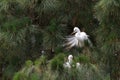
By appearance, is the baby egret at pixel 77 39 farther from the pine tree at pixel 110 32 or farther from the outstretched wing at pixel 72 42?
the pine tree at pixel 110 32

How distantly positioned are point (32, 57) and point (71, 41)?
13.2 inches

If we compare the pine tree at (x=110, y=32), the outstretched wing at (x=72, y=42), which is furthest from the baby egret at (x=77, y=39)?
the pine tree at (x=110, y=32)

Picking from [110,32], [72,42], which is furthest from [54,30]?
[110,32]

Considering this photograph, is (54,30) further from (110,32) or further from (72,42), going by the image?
(110,32)

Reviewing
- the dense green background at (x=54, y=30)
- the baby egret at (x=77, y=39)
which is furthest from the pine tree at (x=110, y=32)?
the baby egret at (x=77, y=39)

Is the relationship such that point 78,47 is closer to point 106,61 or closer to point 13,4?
point 106,61

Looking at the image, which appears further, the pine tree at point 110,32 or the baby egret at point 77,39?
the baby egret at point 77,39

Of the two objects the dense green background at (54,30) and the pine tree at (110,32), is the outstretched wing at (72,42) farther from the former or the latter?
the pine tree at (110,32)

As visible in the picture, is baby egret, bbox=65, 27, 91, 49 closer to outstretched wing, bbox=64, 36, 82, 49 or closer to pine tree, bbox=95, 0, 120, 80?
outstretched wing, bbox=64, 36, 82, 49

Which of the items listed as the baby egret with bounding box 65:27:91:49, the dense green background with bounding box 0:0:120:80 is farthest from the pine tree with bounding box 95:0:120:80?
the baby egret with bounding box 65:27:91:49

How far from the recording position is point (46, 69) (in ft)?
7.04

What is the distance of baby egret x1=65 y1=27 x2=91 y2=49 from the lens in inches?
99.9

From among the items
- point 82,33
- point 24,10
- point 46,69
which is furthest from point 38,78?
point 24,10

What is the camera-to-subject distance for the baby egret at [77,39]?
2.54 m
